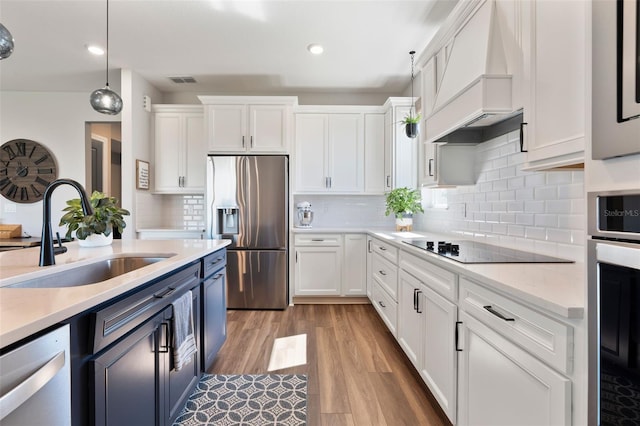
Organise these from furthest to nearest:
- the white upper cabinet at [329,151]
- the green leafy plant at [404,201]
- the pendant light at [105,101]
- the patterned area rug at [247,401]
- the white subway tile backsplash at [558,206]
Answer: the white upper cabinet at [329,151]
the green leafy plant at [404,201]
the pendant light at [105,101]
the patterned area rug at [247,401]
the white subway tile backsplash at [558,206]

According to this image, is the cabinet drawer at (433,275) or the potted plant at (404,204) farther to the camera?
the potted plant at (404,204)

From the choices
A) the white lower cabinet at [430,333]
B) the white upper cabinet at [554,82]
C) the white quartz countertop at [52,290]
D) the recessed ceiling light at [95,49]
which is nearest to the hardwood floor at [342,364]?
the white lower cabinet at [430,333]

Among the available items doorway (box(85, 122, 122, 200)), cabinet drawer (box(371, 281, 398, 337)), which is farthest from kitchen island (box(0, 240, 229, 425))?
doorway (box(85, 122, 122, 200))

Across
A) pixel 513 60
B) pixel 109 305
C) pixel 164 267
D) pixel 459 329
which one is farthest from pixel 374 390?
pixel 513 60

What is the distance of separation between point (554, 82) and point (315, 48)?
2.43m

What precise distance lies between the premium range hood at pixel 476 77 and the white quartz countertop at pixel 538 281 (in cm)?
78

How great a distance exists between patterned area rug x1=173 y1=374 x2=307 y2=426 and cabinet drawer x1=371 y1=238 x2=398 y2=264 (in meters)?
1.16

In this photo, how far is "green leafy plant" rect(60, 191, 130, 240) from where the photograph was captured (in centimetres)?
193

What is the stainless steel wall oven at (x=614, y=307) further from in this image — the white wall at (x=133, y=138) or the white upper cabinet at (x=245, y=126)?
the white wall at (x=133, y=138)

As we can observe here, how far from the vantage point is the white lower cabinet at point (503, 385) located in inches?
34.8

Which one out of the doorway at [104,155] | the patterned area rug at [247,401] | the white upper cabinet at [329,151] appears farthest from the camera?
the doorway at [104,155]

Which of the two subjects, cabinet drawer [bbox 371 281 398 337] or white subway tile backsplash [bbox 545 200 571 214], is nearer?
white subway tile backsplash [bbox 545 200 571 214]

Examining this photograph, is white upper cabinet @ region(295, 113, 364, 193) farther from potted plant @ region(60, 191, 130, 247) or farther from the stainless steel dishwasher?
the stainless steel dishwasher

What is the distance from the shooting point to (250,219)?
3.60 metres
